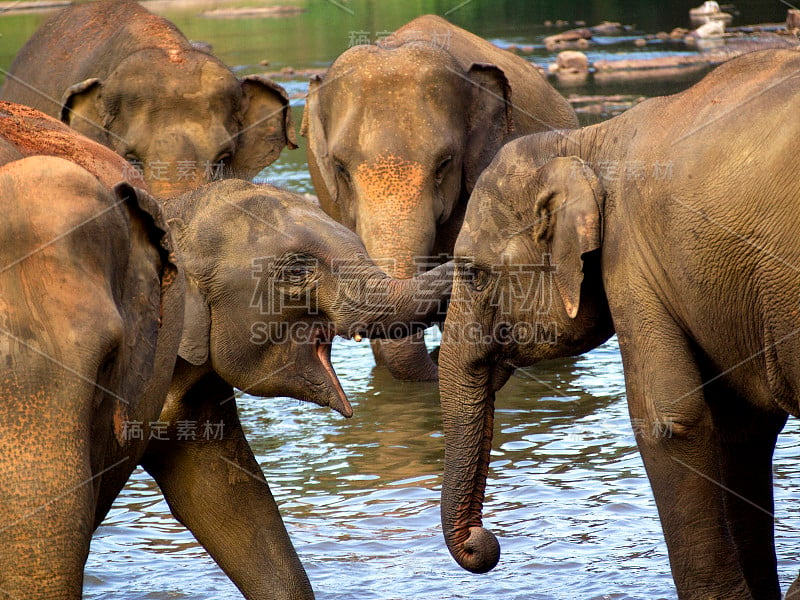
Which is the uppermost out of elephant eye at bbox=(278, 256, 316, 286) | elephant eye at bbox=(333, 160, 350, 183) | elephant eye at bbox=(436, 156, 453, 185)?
elephant eye at bbox=(278, 256, 316, 286)

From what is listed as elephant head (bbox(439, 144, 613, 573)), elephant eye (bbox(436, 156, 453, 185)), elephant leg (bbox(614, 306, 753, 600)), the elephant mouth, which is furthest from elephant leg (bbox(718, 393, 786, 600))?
elephant eye (bbox(436, 156, 453, 185))

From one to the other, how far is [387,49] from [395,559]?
120 inches

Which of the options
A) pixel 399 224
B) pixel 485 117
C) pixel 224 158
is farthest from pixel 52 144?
pixel 485 117

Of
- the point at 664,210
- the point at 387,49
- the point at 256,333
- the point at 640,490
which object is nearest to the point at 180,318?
the point at 256,333

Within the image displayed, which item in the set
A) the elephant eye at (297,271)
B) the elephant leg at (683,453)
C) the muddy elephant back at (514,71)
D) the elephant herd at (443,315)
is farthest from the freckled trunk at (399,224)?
the elephant leg at (683,453)

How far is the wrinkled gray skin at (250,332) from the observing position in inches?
168

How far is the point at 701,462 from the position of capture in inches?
153

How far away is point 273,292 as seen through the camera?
4273 mm

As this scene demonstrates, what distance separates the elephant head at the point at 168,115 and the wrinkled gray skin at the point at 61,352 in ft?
12.7

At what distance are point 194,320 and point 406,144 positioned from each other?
2718 millimetres

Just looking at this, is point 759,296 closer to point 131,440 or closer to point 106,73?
point 131,440

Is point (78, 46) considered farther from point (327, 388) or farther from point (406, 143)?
point (327, 388)

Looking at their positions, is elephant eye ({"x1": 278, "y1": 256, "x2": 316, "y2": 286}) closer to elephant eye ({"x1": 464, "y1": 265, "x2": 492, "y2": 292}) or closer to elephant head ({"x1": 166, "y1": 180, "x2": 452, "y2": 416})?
elephant head ({"x1": 166, "y1": 180, "x2": 452, "y2": 416})

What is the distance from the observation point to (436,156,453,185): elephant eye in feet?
Answer: 22.4
